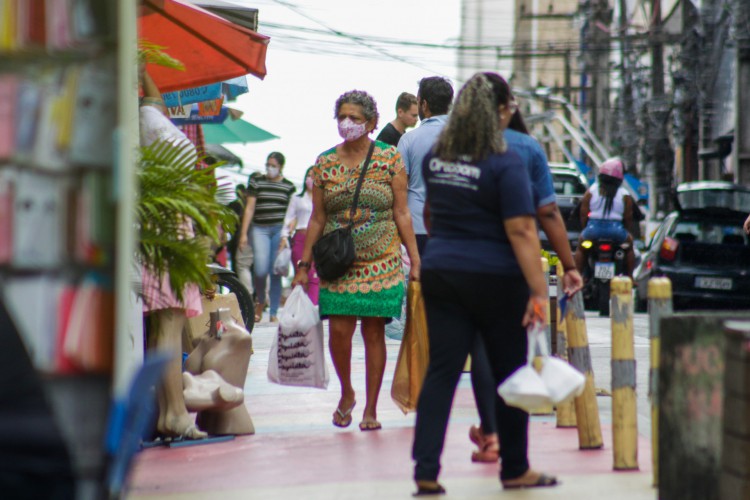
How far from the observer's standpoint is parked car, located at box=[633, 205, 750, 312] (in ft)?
56.5

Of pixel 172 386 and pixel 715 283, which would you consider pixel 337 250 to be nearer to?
pixel 172 386

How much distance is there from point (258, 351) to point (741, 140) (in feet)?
65.1

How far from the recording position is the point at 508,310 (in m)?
5.54

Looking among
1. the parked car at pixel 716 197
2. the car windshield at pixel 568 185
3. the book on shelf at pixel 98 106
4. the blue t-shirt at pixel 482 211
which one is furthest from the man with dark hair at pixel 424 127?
the car windshield at pixel 568 185

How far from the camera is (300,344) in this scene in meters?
7.85

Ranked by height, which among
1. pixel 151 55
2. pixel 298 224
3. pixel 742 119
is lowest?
pixel 298 224

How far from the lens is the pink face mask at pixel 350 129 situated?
7.74 m

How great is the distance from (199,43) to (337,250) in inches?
105

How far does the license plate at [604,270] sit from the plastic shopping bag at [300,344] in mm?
9688

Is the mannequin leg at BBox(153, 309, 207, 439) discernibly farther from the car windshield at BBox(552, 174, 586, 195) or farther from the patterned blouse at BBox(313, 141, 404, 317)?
the car windshield at BBox(552, 174, 586, 195)

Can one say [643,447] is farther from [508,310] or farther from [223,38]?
[223,38]

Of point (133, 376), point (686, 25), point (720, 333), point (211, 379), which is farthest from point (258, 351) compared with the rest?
point (686, 25)

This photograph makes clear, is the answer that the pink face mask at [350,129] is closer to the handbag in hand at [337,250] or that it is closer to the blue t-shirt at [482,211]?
the handbag in hand at [337,250]

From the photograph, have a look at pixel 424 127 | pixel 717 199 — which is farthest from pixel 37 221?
pixel 717 199
